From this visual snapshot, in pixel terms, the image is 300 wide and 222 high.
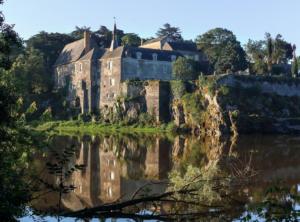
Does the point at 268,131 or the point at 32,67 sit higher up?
the point at 32,67

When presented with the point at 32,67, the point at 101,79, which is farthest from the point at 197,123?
the point at 32,67

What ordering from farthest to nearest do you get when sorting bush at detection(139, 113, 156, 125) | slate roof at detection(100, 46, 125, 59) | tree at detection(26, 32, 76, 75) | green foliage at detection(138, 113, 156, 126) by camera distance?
1. tree at detection(26, 32, 76, 75)
2. slate roof at detection(100, 46, 125, 59)
3. bush at detection(139, 113, 156, 125)
4. green foliage at detection(138, 113, 156, 126)

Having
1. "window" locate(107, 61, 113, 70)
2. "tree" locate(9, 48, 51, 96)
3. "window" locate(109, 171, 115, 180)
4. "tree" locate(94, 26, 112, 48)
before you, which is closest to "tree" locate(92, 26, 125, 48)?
"tree" locate(94, 26, 112, 48)

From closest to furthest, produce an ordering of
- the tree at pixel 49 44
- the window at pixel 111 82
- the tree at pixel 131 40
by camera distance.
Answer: the window at pixel 111 82
the tree at pixel 49 44
the tree at pixel 131 40

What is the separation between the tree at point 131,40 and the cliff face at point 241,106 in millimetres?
31405

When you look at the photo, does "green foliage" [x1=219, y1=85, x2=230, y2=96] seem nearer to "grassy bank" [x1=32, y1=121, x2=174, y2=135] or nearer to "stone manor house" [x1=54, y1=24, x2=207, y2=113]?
"grassy bank" [x1=32, y1=121, x2=174, y2=135]

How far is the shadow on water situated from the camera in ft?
34.5

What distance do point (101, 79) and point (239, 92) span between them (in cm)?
2022

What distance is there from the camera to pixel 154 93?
212ft

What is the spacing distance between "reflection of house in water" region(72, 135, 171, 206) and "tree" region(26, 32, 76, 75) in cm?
4687

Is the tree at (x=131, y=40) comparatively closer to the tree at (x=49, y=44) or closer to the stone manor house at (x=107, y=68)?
the tree at (x=49, y=44)

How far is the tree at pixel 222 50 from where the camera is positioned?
7131cm

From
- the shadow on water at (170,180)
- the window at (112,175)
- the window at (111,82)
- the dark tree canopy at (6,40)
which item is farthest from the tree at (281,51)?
the dark tree canopy at (6,40)

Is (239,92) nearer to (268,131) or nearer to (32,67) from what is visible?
(268,131)
